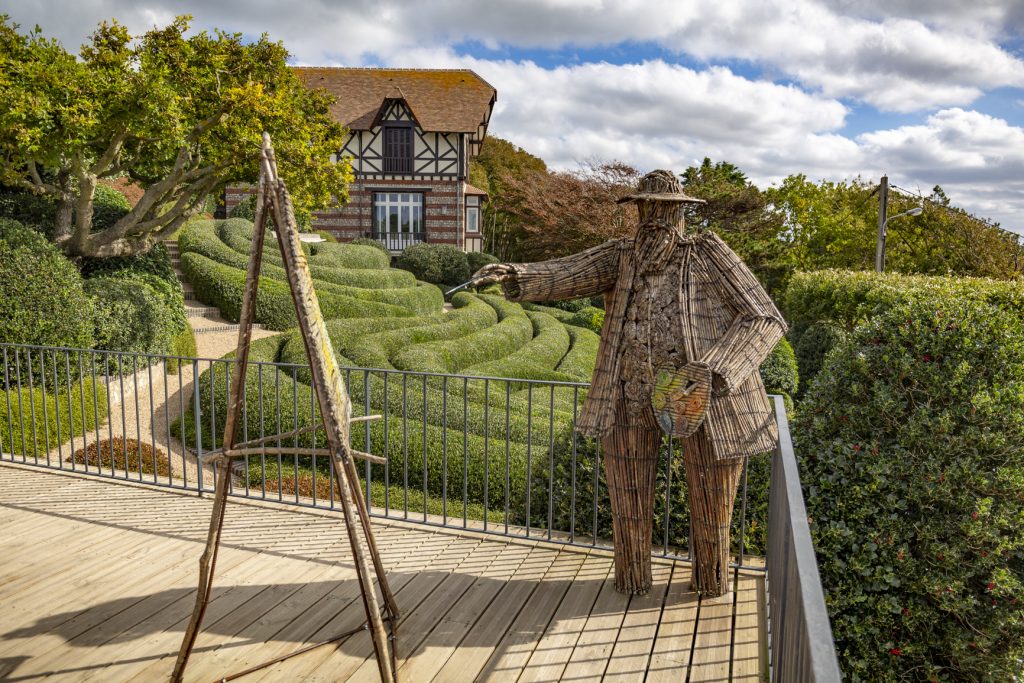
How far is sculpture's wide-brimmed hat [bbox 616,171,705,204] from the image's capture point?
3.06 meters

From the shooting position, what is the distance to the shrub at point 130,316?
396 inches

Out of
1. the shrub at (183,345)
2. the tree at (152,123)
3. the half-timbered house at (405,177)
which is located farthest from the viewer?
the half-timbered house at (405,177)

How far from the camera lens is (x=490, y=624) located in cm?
338

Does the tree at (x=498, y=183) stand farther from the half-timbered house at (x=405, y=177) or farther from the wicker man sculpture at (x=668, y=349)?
the wicker man sculpture at (x=668, y=349)

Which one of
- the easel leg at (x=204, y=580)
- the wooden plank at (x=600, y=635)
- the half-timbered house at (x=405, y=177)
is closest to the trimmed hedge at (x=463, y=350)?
the wooden plank at (x=600, y=635)

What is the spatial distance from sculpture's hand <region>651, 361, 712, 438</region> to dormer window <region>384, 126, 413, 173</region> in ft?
77.5

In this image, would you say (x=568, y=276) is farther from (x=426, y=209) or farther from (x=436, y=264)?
(x=426, y=209)

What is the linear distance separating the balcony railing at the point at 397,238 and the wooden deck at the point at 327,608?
21.1m

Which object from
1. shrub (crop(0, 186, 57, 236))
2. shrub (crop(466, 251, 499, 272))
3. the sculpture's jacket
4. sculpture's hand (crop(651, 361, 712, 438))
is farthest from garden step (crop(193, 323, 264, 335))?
sculpture's hand (crop(651, 361, 712, 438))

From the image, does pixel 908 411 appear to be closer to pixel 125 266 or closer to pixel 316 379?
pixel 316 379

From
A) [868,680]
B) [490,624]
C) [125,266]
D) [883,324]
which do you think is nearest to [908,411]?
[883,324]

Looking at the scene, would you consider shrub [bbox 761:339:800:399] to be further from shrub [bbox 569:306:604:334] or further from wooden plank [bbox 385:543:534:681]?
shrub [bbox 569:306:604:334]

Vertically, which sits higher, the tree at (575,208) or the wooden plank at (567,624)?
the tree at (575,208)

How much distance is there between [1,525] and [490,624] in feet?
10.1
